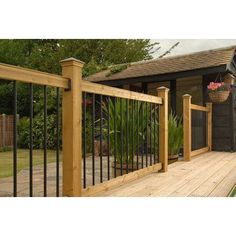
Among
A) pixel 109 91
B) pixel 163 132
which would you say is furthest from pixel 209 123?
pixel 109 91

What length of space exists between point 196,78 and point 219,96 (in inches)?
47.9

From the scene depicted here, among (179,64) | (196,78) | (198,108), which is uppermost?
(179,64)

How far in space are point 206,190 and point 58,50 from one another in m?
12.2

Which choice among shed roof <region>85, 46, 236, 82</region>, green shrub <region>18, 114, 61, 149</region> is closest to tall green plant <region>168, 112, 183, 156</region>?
shed roof <region>85, 46, 236, 82</region>

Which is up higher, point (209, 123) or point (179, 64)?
point (179, 64)

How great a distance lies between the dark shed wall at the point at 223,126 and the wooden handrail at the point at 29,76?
4989 millimetres

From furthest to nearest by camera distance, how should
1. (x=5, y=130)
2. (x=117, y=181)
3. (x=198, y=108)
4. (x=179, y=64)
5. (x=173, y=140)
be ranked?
(x=5, y=130) → (x=179, y=64) → (x=198, y=108) → (x=173, y=140) → (x=117, y=181)

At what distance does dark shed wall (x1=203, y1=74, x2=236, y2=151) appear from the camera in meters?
6.48

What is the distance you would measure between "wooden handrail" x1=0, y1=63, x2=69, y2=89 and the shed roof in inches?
186

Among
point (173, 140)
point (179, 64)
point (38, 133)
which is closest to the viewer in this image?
point (173, 140)

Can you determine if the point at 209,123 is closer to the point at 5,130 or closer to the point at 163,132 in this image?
the point at 163,132

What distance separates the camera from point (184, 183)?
317 centimetres

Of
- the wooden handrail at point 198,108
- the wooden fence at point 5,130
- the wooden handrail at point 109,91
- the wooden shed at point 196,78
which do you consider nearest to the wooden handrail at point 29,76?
the wooden handrail at point 109,91

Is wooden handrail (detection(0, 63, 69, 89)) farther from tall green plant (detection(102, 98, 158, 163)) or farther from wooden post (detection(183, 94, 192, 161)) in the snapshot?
wooden post (detection(183, 94, 192, 161))
